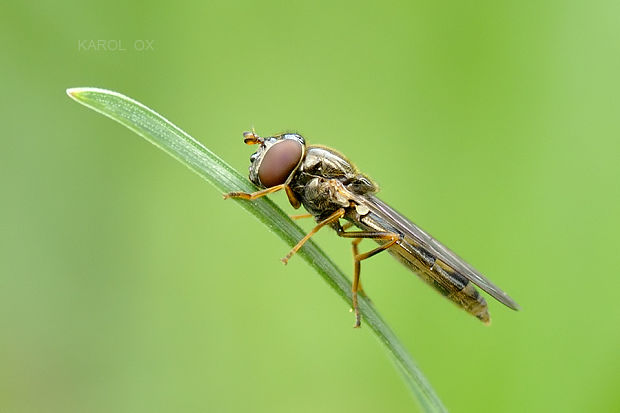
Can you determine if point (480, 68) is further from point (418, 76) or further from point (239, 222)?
point (239, 222)

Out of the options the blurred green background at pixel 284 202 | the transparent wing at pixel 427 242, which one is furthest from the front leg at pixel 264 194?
the blurred green background at pixel 284 202

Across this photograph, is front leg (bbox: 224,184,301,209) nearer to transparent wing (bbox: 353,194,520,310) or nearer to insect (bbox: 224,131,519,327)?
insect (bbox: 224,131,519,327)

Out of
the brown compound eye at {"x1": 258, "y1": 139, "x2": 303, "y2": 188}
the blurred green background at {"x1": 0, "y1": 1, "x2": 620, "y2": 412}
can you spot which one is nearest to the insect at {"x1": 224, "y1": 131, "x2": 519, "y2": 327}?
the brown compound eye at {"x1": 258, "y1": 139, "x2": 303, "y2": 188}

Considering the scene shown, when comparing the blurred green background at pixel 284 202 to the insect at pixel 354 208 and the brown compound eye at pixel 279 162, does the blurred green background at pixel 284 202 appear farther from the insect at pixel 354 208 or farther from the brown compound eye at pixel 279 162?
the brown compound eye at pixel 279 162

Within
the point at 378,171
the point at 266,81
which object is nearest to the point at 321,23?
the point at 266,81

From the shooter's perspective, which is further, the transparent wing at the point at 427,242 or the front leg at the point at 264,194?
the transparent wing at the point at 427,242

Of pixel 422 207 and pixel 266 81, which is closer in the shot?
pixel 422 207

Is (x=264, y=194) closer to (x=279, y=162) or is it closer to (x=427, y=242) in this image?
(x=279, y=162)
